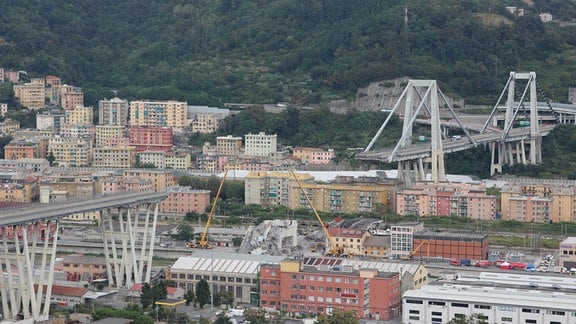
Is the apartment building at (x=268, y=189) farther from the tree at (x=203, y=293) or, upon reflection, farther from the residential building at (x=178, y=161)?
the tree at (x=203, y=293)

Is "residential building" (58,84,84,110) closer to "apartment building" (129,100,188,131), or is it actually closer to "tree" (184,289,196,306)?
"apartment building" (129,100,188,131)

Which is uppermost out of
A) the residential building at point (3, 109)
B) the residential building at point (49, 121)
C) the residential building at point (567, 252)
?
the residential building at point (3, 109)

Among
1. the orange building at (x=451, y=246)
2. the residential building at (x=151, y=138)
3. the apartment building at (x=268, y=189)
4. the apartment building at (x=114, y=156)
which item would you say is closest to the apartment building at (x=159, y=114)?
the residential building at (x=151, y=138)

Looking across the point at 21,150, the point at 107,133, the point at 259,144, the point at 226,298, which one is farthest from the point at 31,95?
the point at 226,298

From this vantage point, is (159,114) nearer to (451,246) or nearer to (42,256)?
(451,246)

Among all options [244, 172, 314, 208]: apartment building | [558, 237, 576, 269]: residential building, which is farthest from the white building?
[244, 172, 314, 208]: apartment building

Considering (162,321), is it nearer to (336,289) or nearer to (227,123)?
(336,289)
